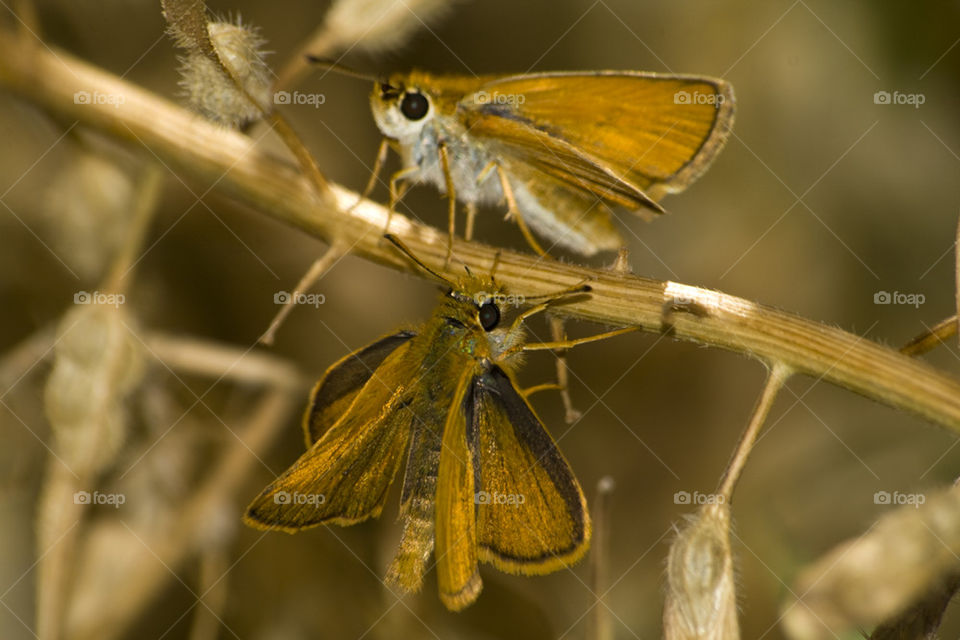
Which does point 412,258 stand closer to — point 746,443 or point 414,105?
point 414,105

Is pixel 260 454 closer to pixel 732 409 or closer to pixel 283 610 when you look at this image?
pixel 283 610

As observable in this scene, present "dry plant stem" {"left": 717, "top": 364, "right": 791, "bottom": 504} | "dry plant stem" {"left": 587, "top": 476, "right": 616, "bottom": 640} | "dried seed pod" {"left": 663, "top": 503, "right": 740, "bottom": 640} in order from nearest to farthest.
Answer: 1. "dried seed pod" {"left": 663, "top": 503, "right": 740, "bottom": 640}
2. "dry plant stem" {"left": 717, "top": 364, "right": 791, "bottom": 504}
3. "dry plant stem" {"left": 587, "top": 476, "right": 616, "bottom": 640}

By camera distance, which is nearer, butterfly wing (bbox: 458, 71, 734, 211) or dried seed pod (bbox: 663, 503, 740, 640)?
dried seed pod (bbox: 663, 503, 740, 640)

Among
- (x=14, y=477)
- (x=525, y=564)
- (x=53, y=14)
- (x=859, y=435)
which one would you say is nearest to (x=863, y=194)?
(x=859, y=435)

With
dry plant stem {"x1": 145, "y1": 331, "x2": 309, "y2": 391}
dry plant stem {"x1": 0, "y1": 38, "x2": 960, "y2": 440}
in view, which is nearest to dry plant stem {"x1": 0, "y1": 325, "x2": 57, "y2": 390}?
dry plant stem {"x1": 145, "y1": 331, "x2": 309, "y2": 391}

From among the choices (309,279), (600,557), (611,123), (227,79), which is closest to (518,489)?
(600,557)

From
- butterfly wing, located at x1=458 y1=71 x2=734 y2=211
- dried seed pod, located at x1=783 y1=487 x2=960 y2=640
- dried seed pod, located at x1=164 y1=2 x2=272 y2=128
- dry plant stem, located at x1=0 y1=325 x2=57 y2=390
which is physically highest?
butterfly wing, located at x1=458 y1=71 x2=734 y2=211

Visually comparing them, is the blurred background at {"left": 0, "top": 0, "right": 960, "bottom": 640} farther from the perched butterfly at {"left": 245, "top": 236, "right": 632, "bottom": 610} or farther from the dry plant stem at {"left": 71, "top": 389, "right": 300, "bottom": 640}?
the perched butterfly at {"left": 245, "top": 236, "right": 632, "bottom": 610}

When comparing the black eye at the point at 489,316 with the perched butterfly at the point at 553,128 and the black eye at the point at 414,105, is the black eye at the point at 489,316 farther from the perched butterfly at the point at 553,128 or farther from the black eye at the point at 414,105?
the black eye at the point at 414,105
